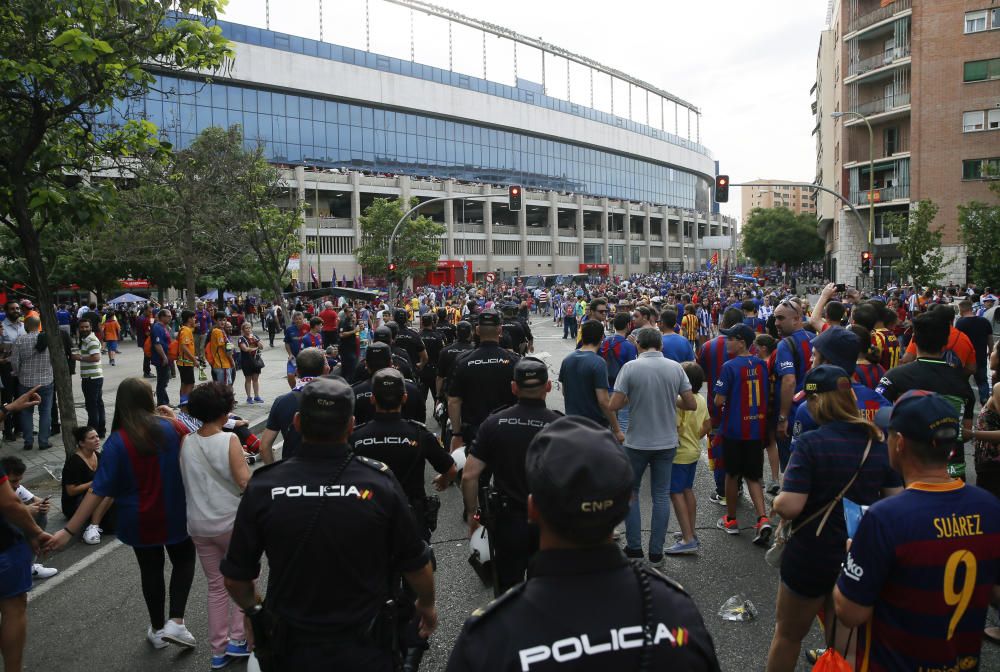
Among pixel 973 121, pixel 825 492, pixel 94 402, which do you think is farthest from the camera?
pixel 973 121

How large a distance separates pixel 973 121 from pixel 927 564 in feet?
147

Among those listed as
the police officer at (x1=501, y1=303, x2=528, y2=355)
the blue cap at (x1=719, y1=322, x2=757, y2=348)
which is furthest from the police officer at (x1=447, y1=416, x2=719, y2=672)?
the police officer at (x1=501, y1=303, x2=528, y2=355)

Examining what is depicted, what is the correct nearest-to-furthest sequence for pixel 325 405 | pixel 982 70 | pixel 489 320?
pixel 325 405
pixel 489 320
pixel 982 70

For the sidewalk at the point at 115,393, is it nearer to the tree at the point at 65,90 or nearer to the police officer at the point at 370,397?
the tree at the point at 65,90

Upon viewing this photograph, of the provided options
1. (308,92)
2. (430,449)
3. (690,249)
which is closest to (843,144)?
(308,92)

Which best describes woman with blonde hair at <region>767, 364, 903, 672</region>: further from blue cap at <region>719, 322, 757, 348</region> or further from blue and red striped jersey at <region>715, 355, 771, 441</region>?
blue cap at <region>719, 322, 757, 348</region>

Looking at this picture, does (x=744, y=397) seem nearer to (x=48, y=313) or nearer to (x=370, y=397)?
(x=370, y=397)

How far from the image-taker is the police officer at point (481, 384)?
6.18m

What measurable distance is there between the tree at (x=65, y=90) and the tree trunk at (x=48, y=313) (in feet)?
0.04

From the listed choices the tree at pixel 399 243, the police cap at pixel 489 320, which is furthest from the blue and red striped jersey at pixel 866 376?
the tree at pixel 399 243

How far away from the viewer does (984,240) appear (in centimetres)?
2608

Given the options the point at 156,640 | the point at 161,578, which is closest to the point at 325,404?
the point at 161,578

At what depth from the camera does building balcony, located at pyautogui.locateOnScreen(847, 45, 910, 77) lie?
1615 inches

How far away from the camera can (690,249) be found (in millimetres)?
110375
